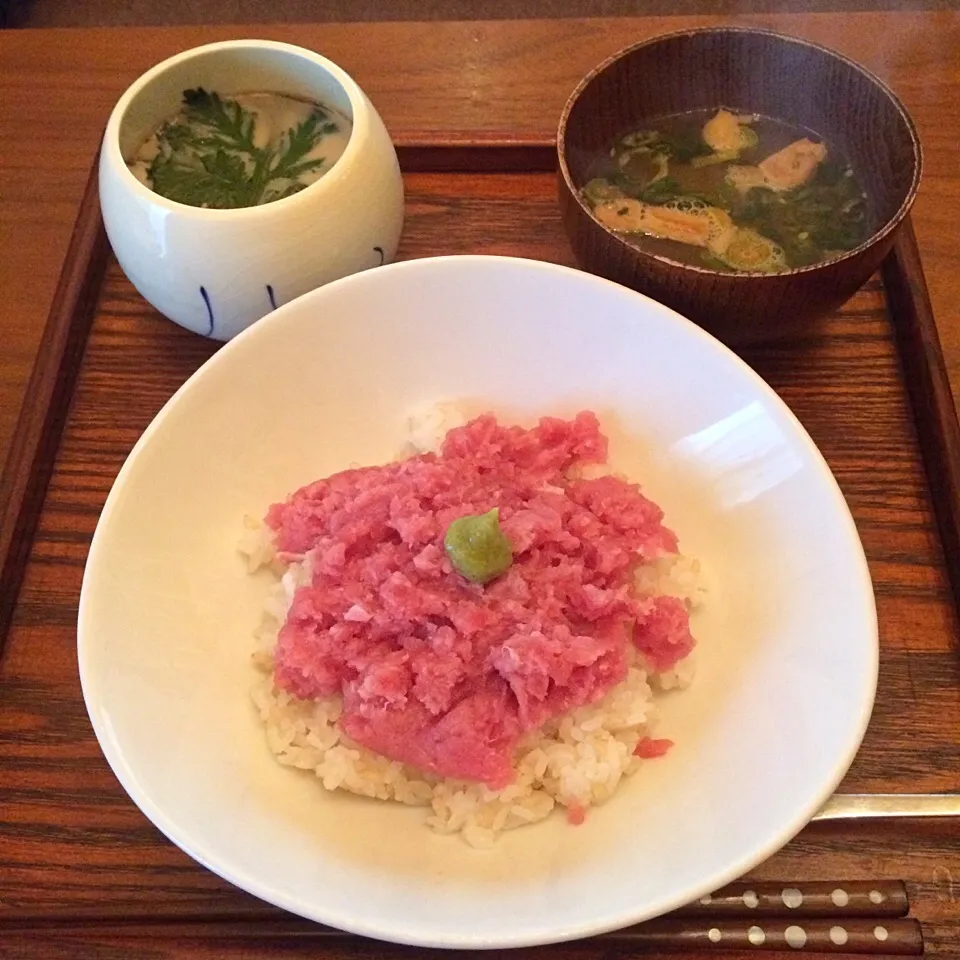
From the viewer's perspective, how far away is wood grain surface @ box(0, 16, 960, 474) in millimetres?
2182

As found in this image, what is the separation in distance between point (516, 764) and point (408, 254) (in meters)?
1.15

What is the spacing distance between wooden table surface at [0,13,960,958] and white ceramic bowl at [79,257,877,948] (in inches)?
6.8

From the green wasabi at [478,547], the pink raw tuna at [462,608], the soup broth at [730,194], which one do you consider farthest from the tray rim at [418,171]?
the green wasabi at [478,547]

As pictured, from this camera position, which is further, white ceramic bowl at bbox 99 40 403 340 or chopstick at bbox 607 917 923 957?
white ceramic bowl at bbox 99 40 403 340

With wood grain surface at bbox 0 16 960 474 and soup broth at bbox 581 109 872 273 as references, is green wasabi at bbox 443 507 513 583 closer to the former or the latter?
soup broth at bbox 581 109 872 273

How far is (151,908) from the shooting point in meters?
1.39

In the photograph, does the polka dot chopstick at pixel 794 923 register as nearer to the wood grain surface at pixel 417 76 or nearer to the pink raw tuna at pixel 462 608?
the pink raw tuna at pixel 462 608

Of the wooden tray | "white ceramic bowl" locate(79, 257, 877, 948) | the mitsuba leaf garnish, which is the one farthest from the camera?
the mitsuba leaf garnish

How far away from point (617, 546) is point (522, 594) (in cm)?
20

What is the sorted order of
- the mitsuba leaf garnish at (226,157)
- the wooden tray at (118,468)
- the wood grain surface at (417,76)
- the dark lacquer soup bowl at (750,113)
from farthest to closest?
the wood grain surface at (417,76)
the mitsuba leaf garnish at (226,157)
the dark lacquer soup bowl at (750,113)
the wooden tray at (118,468)

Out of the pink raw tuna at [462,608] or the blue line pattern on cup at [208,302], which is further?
the blue line pattern on cup at [208,302]

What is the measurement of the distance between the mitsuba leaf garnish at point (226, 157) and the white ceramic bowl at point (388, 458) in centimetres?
29

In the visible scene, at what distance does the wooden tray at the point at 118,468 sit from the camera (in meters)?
1.40

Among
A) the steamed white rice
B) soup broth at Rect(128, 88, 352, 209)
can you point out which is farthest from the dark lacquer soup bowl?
the steamed white rice
